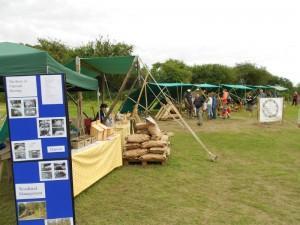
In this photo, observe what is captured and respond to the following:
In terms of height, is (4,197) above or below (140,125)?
below

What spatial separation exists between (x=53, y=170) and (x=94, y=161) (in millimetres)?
2881

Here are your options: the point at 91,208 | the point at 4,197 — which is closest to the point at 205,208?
the point at 91,208

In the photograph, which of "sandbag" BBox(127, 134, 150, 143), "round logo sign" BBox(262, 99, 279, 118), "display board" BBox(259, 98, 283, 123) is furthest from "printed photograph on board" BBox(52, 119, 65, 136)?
"round logo sign" BBox(262, 99, 279, 118)

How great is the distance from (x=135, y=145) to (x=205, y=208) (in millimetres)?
3586

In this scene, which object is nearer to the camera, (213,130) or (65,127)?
(65,127)

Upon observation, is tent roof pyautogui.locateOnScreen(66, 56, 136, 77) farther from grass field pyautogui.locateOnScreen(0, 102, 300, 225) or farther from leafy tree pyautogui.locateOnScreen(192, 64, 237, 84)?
leafy tree pyautogui.locateOnScreen(192, 64, 237, 84)

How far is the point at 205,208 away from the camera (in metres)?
5.58

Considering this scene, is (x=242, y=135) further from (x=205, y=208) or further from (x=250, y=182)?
(x=205, y=208)

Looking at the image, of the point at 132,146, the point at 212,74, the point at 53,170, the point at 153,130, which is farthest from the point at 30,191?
the point at 212,74

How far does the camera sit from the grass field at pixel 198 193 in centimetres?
521

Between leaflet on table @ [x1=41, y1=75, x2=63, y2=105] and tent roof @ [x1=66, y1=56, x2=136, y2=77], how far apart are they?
23.1ft

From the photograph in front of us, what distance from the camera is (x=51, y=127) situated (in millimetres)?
4016

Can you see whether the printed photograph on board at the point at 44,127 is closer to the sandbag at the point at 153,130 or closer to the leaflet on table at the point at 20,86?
the leaflet on table at the point at 20,86

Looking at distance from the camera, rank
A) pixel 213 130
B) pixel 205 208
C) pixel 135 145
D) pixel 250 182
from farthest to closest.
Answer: pixel 213 130, pixel 135 145, pixel 250 182, pixel 205 208
